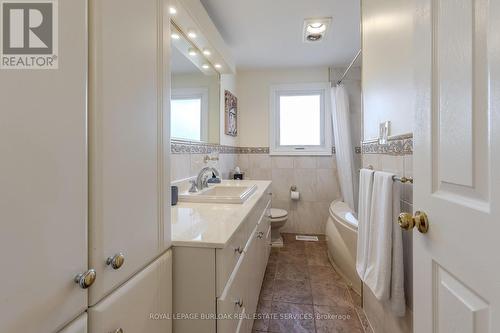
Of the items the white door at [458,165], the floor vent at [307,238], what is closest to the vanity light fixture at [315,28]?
the white door at [458,165]

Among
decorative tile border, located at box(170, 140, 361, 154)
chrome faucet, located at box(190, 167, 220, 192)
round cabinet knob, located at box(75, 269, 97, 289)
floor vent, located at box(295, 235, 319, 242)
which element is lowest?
floor vent, located at box(295, 235, 319, 242)

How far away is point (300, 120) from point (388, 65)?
227 cm

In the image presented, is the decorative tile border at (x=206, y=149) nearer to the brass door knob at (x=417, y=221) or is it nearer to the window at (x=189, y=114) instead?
the window at (x=189, y=114)

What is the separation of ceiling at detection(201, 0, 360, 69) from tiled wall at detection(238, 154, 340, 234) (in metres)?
1.28

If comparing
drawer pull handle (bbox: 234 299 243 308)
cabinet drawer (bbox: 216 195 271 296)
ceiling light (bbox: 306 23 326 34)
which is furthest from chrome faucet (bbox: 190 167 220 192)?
ceiling light (bbox: 306 23 326 34)

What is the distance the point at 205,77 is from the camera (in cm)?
233

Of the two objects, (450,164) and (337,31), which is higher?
(337,31)

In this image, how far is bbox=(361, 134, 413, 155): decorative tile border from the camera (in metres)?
1.07

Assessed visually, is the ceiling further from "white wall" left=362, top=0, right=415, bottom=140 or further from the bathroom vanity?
the bathroom vanity

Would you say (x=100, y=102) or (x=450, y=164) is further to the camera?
(x=450, y=164)

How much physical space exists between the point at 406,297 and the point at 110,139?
4.48ft

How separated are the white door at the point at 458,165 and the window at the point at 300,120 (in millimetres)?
2679

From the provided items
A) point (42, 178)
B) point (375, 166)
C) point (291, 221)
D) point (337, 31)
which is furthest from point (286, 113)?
point (42, 178)

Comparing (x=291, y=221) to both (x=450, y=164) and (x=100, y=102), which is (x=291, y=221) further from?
(x=100, y=102)
